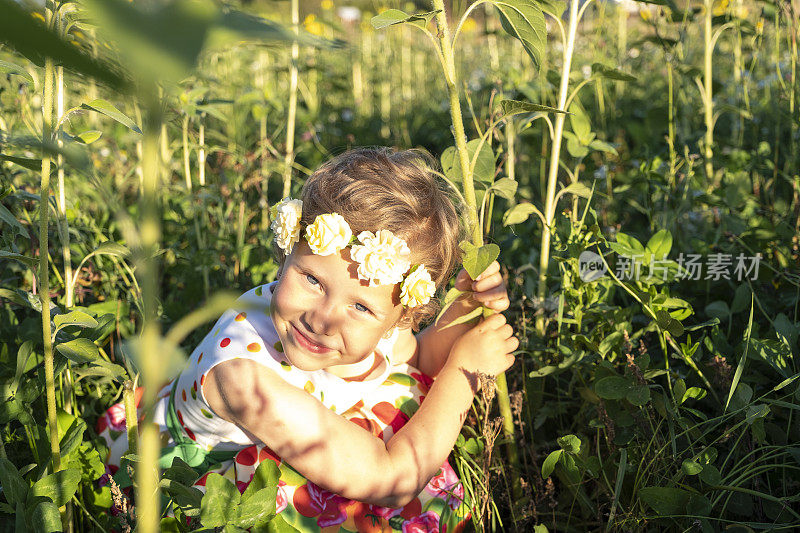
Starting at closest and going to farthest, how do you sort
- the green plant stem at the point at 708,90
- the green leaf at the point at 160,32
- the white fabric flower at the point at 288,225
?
the green leaf at the point at 160,32 < the white fabric flower at the point at 288,225 < the green plant stem at the point at 708,90

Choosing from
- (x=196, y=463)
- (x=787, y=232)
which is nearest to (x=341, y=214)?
(x=196, y=463)

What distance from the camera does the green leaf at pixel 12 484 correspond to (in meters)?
1.06

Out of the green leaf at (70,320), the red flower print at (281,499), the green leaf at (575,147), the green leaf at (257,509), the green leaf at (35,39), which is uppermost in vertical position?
the green leaf at (35,39)

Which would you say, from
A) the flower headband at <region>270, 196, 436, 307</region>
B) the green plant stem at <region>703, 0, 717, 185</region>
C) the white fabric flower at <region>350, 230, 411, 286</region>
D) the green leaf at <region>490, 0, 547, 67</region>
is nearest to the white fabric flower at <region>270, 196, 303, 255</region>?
the flower headband at <region>270, 196, 436, 307</region>

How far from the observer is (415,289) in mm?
1276

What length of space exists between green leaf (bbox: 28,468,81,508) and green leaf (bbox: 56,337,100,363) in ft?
0.58

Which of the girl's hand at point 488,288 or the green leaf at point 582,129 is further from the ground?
the green leaf at point 582,129

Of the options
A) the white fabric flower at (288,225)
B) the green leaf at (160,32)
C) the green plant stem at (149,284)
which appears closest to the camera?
the green leaf at (160,32)

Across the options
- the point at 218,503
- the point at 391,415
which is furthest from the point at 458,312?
the point at 218,503

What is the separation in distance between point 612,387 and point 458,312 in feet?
1.21

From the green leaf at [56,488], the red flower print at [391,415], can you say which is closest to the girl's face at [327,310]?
the red flower print at [391,415]

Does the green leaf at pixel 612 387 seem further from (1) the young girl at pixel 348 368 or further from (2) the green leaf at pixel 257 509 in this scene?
(2) the green leaf at pixel 257 509

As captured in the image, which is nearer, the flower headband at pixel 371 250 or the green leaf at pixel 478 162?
the flower headband at pixel 371 250

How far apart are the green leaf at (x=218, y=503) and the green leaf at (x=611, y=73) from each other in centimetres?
113
